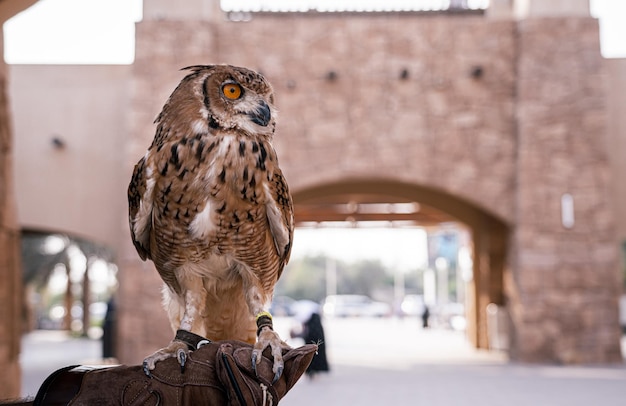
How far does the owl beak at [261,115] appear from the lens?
6.59ft

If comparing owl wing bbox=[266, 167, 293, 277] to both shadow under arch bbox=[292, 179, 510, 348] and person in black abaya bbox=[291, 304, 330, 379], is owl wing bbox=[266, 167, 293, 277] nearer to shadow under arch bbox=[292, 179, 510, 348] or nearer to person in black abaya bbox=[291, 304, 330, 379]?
person in black abaya bbox=[291, 304, 330, 379]

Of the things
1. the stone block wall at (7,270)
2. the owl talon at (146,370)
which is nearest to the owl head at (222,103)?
the owl talon at (146,370)

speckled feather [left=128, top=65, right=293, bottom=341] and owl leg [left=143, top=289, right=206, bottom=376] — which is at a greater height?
speckled feather [left=128, top=65, right=293, bottom=341]

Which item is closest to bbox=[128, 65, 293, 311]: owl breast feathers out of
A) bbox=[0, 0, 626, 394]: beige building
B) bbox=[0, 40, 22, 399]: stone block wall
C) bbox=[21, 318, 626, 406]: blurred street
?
bbox=[0, 40, 22, 399]: stone block wall

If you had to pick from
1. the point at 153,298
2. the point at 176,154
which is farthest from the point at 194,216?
the point at 153,298

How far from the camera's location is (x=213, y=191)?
1965mm

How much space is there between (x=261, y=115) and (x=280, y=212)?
32 cm

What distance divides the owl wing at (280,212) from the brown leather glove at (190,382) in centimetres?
43

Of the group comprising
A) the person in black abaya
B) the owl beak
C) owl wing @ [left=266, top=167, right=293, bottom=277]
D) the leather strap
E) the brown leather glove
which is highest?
the owl beak

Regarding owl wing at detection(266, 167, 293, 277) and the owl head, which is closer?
the owl head

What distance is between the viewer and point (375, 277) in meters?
69.3

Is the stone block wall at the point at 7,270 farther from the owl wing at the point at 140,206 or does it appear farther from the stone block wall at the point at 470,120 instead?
the stone block wall at the point at 470,120

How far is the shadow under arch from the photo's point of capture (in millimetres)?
11438

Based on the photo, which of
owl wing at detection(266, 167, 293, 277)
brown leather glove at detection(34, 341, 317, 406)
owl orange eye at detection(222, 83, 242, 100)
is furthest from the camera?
owl wing at detection(266, 167, 293, 277)
